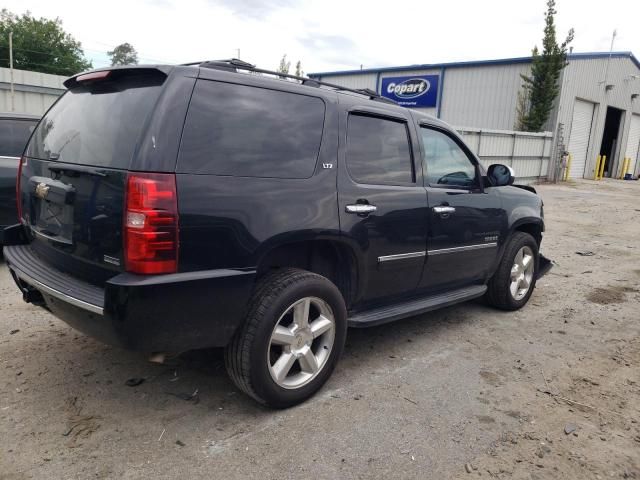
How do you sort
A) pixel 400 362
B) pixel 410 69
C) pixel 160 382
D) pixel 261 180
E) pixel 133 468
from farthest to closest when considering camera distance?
pixel 410 69 < pixel 400 362 < pixel 160 382 < pixel 261 180 < pixel 133 468

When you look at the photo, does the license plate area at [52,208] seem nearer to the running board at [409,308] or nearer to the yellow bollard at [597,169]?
the running board at [409,308]

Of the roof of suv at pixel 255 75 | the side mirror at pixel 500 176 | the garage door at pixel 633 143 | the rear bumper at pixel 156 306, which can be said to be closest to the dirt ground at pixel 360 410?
the rear bumper at pixel 156 306

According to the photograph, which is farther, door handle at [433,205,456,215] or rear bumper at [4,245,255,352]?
door handle at [433,205,456,215]

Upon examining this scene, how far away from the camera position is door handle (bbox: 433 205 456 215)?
12.6 ft

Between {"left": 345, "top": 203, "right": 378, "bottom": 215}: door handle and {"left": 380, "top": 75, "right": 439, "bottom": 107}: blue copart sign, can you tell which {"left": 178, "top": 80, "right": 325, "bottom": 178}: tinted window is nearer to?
{"left": 345, "top": 203, "right": 378, "bottom": 215}: door handle

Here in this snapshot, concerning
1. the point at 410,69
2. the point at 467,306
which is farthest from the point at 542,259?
the point at 410,69

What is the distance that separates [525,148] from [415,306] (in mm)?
19640

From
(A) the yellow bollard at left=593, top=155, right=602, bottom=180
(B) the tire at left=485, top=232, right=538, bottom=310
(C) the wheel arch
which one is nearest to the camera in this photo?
(C) the wheel arch

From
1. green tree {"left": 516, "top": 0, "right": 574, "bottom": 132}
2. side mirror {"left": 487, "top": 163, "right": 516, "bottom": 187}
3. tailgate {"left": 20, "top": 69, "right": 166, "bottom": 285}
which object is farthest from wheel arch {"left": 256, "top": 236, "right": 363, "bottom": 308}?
green tree {"left": 516, "top": 0, "right": 574, "bottom": 132}

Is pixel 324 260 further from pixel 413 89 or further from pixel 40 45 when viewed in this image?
pixel 40 45

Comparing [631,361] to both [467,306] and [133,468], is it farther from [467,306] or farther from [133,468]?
[133,468]

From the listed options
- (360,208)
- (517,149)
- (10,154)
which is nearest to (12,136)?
(10,154)

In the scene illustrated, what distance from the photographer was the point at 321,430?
2820mm

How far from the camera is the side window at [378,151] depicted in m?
3.38
